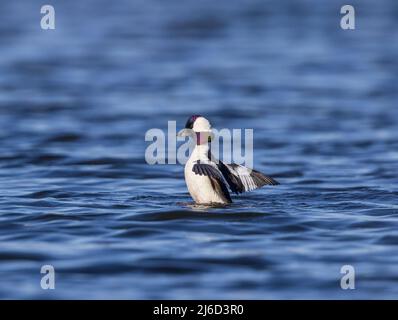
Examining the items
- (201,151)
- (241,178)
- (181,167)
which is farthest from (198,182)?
(181,167)

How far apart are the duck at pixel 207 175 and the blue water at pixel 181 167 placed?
23cm

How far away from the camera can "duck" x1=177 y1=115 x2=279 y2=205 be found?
1141 cm

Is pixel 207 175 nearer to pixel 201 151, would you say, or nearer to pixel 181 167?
pixel 201 151

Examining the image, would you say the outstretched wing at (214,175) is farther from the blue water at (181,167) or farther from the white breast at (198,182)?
the blue water at (181,167)

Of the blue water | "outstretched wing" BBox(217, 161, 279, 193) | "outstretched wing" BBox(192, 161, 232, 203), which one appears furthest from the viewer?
"outstretched wing" BBox(217, 161, 279, 193)

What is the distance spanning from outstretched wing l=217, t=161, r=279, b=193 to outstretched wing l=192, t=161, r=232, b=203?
10 cm

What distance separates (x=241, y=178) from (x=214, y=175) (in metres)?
0.68

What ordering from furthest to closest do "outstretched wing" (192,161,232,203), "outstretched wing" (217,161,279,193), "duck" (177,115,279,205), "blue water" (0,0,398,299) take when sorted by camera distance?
"outstretched wing" (217,161,279,193)
"duck" (177,115,279,205)
"outstretched wing" (192,161,232,203)
"blue water" (0,0,398,299)

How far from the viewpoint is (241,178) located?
11.7m

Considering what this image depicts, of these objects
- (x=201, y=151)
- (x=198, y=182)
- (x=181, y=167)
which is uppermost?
(x=201, y=151)

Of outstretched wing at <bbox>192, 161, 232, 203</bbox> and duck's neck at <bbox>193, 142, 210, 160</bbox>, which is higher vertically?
duck's neck at <bbox>193, 142, 210, 160</bbox>

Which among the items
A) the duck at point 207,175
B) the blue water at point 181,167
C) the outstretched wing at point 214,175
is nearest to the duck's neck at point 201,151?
the duck at point 207,175

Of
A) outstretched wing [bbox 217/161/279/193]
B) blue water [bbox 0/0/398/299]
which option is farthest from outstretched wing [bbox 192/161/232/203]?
blue water [bbox 0/0/398/299]

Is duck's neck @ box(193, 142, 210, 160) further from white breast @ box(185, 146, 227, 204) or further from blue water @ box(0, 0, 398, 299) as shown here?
blue water @ box(0, 0, 398, 299)
